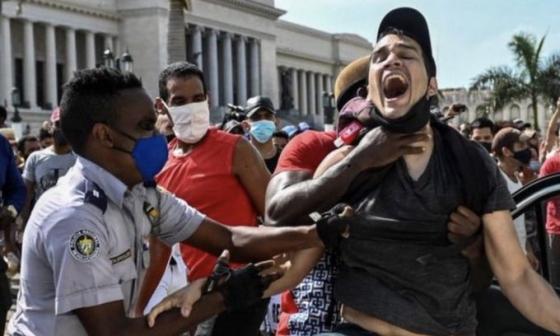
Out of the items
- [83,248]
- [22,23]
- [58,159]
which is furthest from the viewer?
[22,23]

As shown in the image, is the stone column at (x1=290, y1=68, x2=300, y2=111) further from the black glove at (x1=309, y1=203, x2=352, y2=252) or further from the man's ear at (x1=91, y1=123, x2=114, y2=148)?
the black glove at (x1=309, y1=203, x2=352, y2=252)

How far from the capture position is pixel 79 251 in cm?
284

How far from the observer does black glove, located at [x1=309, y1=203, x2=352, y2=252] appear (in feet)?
9.59

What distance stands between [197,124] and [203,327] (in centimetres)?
112

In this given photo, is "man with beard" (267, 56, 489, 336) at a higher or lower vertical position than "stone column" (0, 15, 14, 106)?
lower

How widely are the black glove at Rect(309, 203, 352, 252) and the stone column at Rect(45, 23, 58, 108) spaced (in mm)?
55420

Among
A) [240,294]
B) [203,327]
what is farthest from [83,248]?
[203,327]

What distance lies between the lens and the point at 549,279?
14.1 feet

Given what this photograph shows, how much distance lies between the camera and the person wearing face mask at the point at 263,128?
9016 mm

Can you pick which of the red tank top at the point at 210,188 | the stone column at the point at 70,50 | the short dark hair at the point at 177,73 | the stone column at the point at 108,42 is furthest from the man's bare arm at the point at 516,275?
the stone column at the point at 108,42

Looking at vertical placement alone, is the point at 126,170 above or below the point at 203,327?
above

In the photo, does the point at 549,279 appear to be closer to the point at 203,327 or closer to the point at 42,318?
the point at 203,327

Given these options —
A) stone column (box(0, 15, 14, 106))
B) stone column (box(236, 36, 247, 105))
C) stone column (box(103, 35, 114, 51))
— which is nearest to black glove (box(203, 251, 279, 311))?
stone column (box(0, 15, 14, 106))

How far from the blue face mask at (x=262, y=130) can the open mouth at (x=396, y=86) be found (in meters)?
5.93
